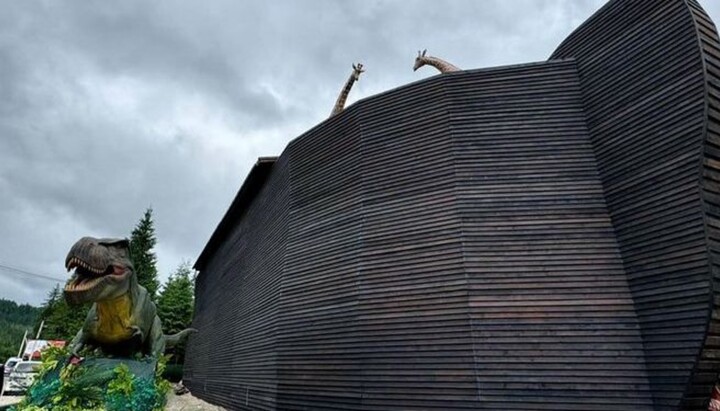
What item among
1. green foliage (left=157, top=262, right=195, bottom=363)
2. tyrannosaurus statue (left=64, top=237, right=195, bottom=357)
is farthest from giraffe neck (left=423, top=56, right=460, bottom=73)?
green foliage (left=157, top=262, right=195, bottom=363)

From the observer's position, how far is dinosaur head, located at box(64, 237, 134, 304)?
3633mm

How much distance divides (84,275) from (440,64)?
1177 cm

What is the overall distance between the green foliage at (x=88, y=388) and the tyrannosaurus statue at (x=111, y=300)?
0.22m

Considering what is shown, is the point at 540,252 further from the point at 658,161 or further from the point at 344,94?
the point at 344,94

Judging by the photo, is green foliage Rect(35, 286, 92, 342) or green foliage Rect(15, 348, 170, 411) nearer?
green foliage Rect(15, 348, 170, 411)

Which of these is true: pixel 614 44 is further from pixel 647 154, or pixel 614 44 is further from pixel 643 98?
pixel 647 154

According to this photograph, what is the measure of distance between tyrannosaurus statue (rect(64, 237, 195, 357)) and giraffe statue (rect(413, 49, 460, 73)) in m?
10.9

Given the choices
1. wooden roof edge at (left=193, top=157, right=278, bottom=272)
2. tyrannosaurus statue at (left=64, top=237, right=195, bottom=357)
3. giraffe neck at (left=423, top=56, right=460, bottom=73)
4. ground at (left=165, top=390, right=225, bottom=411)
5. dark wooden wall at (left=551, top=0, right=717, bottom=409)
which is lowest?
ground at (left=165, top=390, right=225, bottom=411)

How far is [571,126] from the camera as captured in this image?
24.7 ft

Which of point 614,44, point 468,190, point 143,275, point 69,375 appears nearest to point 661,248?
point 468,190

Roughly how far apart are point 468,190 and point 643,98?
9.84ft

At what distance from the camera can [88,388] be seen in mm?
3793

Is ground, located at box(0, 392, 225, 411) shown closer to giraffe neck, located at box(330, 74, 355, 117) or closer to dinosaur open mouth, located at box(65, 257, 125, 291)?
dinosaur open mouth, located at box(65, 257, 125, 291)

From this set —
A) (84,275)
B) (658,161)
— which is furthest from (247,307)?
(658,161)
